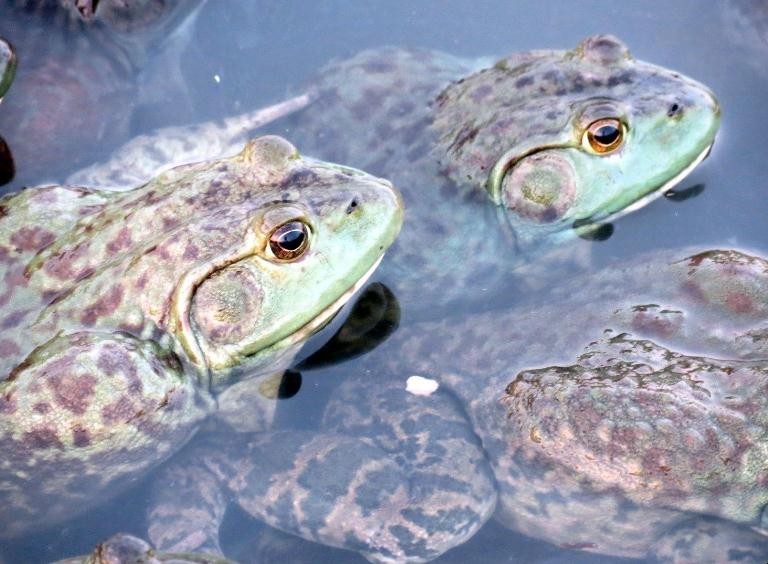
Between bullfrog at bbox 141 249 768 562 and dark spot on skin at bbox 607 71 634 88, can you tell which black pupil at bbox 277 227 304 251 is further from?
dark spot on skin at bbox 607 71 634 88

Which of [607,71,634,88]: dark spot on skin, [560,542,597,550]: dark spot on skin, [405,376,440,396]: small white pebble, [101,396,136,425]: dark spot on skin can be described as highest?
[607,71,634,88]: dark spot on skin

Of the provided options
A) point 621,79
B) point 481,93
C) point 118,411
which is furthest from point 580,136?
point 118,411

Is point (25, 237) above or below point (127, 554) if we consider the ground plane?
above

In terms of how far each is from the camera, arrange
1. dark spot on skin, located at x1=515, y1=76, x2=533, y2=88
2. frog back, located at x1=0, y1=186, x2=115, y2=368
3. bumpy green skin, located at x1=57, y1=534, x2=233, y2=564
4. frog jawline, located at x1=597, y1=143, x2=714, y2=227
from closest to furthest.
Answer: bumpy green skin, located at x1=57, y1=534, x2=233, y2=564 < frog back, located at x1=0, y1=186, x2=115, y2=368 < frog jawline, located at x1=597, y1=143, x2=714, y2=227 < dark spot on skin, located at x1=515, y1=76, x2=533, y2=88

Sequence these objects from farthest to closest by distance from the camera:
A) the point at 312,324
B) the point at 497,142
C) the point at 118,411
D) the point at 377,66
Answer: the point at 377,66 → the point at 497,142 → the point at 312,324 → the point at 118,411

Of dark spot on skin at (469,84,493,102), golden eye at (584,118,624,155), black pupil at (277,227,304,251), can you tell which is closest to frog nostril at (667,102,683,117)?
golden eye at (584,118,624,155)

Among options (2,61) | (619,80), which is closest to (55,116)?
(2,61)

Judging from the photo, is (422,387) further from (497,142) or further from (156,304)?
(156,304)

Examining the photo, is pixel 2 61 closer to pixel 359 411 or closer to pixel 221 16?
pixel 221 16
